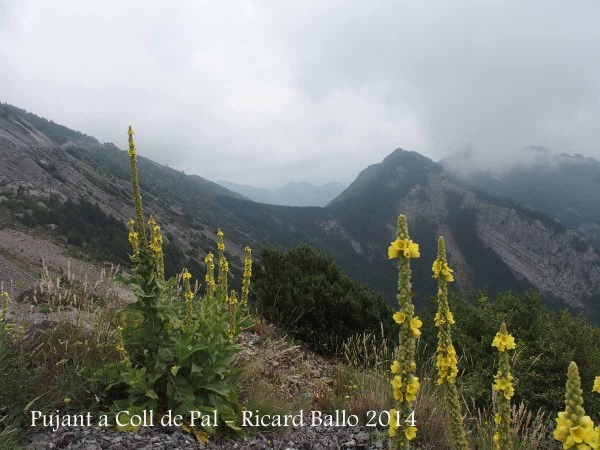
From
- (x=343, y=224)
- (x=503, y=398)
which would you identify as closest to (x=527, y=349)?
(x=503, y=398)

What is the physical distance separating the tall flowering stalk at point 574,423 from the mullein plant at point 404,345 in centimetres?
86

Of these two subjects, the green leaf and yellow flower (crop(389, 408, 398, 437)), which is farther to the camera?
the green leaf

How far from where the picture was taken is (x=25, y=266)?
24.2 meters

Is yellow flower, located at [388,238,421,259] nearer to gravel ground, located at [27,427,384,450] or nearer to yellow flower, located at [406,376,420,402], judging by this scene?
yellow flower, located at [406,376,420,402]

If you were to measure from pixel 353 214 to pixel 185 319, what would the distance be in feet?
602

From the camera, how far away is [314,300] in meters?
10.4

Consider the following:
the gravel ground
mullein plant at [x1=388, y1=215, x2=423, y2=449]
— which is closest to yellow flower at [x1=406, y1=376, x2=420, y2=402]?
mullein plant at [x1=388, y1=215, x2=423, y2=449]

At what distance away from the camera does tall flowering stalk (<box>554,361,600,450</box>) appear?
1.93 m

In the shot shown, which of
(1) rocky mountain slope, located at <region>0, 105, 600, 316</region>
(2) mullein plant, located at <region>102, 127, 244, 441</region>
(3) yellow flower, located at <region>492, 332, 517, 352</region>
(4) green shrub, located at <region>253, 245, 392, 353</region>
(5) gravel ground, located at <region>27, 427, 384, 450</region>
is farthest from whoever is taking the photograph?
(1) rocky mountain slope, located at <region>0, 105, 600, 316</region>

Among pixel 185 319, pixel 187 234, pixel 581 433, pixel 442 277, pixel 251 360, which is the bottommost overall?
pixel 187 234

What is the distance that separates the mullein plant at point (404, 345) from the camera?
8.64 ft

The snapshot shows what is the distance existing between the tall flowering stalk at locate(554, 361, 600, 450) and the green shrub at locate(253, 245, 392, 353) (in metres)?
7.61

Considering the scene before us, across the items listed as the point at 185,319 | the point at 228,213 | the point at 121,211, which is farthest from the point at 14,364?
the point at 228,213

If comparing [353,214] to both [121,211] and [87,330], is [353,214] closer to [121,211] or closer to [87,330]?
[121,211]
